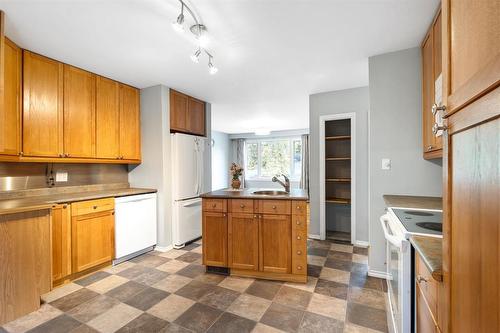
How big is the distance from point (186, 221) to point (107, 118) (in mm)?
1842

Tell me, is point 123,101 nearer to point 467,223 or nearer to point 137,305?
point 137,305

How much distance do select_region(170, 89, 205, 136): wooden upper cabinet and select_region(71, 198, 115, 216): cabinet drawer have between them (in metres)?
1.35

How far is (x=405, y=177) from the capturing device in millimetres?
2400

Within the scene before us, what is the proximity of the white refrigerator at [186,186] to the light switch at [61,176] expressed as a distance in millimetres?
1324

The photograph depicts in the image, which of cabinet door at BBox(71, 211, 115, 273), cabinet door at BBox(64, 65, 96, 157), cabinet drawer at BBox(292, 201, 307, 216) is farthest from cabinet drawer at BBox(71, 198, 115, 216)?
cabinet drawer at BBox(292, 201, 307, 216)

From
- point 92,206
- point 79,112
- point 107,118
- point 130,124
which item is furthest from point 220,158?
point 92,206

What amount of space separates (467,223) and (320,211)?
330cm

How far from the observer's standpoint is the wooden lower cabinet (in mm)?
2361

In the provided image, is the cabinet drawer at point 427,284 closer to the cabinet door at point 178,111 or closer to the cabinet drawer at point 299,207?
the cabinet drawer at point 299,207

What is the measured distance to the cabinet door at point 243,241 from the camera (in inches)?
97.3

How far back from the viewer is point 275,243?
2.42 metres

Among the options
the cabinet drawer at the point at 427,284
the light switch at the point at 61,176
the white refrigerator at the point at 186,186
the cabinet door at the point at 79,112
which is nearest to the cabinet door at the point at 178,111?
the white refrigerator at the point at 186,186

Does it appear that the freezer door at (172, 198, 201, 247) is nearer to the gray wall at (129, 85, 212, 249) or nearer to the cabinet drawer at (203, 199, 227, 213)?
the gray wall at (129, 85, 212, 249)

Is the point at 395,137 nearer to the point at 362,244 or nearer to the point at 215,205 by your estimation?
the point at 362,244
